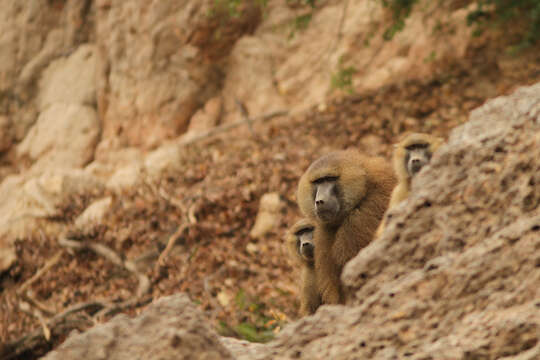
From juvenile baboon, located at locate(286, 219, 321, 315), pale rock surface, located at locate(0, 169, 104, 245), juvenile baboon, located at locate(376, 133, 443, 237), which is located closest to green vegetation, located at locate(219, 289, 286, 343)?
juvenile baboon, located at locate(286, 219, 321, 315)

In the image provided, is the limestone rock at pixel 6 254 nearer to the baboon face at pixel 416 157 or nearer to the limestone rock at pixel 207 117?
the limestone rock at pixel 207 117

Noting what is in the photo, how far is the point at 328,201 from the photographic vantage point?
340 centimetres

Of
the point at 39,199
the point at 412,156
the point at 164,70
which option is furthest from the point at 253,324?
the point at 164,70

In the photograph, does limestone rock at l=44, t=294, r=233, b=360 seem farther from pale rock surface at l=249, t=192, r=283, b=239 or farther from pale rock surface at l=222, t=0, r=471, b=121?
pale rock surface at l=222, t=0, r=471, b=121

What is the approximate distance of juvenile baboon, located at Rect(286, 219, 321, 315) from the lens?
3.81 m

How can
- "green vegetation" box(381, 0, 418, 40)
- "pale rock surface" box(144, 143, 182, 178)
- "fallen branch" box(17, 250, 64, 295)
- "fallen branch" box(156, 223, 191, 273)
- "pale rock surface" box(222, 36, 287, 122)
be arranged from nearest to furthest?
"fallen branch" box(156, 223, 191, 273) < "fallen branch" box(17, 250, 64, 295) < "green vegetation" box(381, 0, 418, 40) < "pale rock surface" box(144, 143, 182, 178) < "pale rock surface" box(222, 36, 287, 122)

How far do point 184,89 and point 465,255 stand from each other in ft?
32.2

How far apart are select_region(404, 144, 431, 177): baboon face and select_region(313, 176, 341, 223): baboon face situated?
61 centimetres

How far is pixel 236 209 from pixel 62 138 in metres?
6.14

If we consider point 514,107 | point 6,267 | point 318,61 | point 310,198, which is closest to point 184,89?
point 318,61

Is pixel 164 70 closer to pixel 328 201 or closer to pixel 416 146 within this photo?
pixel 416 146

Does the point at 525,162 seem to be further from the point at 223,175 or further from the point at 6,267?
the point at 6,267

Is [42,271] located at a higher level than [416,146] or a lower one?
lower

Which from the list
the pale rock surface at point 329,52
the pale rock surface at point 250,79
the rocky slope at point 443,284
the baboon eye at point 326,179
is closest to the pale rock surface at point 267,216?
the pale rock surface at point 329,52
